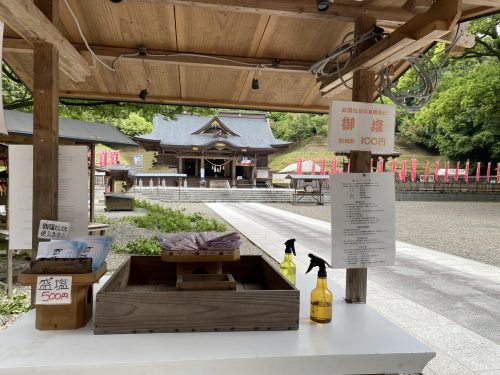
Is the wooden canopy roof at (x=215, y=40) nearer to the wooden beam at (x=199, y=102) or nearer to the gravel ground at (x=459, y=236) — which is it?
the wooden beam at (x=199, y=102)

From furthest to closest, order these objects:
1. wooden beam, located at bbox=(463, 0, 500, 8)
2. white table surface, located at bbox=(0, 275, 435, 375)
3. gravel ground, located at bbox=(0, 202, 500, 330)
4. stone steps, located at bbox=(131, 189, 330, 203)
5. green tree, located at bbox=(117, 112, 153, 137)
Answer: green tree, located at bbox=(117, 112, 153, 137) → stone steps, located at bbox=(131, 189, 330, 203) → gravel ground, located at bbox=(0, 202, 500, 330) → wooden beam, located at bbox=(463, 0, 500, 8) → white table surface, located at bbox=(0, 275, 435, 375)

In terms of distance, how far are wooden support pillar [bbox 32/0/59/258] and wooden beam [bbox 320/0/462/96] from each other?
61.8 inches

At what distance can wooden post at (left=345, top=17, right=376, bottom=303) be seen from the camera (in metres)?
1.93

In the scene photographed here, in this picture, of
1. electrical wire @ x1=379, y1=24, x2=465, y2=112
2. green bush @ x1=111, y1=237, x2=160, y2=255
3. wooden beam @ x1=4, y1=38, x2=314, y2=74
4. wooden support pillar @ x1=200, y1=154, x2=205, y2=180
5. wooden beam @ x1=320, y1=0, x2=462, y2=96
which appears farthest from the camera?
wooden support pillar @ x1=200, y1=154, x2=205, y2=180

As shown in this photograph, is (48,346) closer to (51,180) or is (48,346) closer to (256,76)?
(51,180)

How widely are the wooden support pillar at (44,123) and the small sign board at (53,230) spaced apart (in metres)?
0.03

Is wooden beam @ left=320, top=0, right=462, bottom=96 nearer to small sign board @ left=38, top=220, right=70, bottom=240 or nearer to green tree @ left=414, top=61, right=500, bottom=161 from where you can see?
small sign board @ left=38, top=220, right=70, bottom=240

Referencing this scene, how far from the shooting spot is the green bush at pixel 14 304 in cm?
409

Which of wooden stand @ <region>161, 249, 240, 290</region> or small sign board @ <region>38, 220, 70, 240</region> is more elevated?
small sign board @ <region>38, 220, 70, 240</region>

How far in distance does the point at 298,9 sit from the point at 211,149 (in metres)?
30.2

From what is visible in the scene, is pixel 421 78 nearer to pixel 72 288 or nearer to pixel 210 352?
pixel 210 352

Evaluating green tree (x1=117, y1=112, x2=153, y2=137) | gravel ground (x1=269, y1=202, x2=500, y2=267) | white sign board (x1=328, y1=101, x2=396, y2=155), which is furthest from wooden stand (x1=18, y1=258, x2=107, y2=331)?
green tree (x1=117, y1=112, x2=153, y2=137)

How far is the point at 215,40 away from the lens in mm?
2379

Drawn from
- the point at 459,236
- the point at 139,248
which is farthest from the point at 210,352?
the point at 459,236
